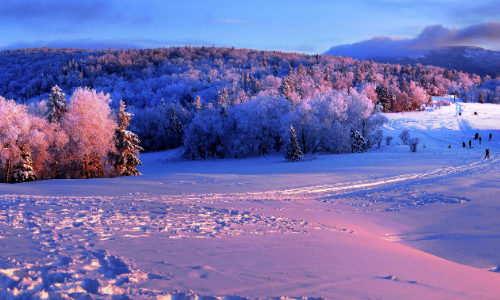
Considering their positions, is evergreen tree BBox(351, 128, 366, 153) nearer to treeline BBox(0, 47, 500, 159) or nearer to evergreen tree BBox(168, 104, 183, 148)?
treeline BBox(0, 47, 500, 159)

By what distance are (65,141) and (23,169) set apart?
A: 3.86m

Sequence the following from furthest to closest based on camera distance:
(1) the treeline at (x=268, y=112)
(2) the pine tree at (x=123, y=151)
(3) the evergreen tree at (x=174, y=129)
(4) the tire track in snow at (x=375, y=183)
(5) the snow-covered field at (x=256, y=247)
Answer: (3) the evergreen tree at (x=174, y=129) < (1) the treeline at (x=268, y=112) < (2) the pine tree at (x=123, y=151) < (4) the tire track in snow at (x=375, y=183) < (5) the snow-covered field at (x=256, y=247)

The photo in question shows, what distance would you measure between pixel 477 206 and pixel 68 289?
1561cm

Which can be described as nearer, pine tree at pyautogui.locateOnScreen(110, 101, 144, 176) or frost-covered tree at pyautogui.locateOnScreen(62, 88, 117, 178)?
frost-covered tree at pyautogui.locateOnScreen(62, 88, 117, 178)

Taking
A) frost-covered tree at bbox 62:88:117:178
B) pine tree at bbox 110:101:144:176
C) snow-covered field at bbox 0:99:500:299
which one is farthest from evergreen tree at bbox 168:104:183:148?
snow-covered field at bbox 0:99:500:299

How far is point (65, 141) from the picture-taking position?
96.7ft

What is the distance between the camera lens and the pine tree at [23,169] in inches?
1085

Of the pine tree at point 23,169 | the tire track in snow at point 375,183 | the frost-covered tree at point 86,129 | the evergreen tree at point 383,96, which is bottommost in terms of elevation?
the tire track in snow at point 375,183

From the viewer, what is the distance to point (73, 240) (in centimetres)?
685

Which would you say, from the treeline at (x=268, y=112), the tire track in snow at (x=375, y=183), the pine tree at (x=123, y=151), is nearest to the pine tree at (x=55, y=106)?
the treeline at (x=268, y=112)

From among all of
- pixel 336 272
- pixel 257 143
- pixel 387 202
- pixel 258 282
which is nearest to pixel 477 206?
pixel 387 202

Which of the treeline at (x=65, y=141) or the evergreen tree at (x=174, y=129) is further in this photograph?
the evergreen tree at (x=174, y=129)

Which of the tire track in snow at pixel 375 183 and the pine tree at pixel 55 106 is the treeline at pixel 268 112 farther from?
the tire track in snow at pixel 375 183

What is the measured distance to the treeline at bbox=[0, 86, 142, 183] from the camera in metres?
27.1
